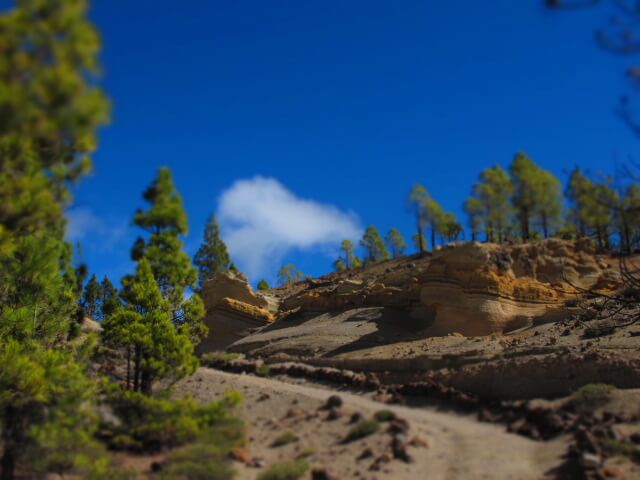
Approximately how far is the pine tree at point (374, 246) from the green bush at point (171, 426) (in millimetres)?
64471

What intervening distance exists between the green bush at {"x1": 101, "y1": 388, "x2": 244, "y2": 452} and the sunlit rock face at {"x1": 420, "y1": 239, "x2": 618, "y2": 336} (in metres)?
18.0

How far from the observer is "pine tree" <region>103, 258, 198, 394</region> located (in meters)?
18.0

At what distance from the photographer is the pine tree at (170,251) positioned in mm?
21562

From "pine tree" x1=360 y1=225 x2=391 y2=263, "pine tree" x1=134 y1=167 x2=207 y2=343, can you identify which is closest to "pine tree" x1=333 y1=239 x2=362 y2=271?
"pine tree" x1=360 y1=225 x2=391 y2=263

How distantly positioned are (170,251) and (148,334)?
500cm

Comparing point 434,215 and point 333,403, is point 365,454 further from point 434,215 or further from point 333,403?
point 434,215

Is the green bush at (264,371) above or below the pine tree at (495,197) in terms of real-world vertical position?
below

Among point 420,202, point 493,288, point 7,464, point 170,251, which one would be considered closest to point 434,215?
point 420,202

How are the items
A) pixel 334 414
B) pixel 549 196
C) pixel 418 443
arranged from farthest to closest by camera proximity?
pixel 549 196 → pixel 334 414 → pixel 418 443

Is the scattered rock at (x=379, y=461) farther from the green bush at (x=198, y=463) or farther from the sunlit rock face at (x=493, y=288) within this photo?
the sunlit rock face at (x=493, y=288)

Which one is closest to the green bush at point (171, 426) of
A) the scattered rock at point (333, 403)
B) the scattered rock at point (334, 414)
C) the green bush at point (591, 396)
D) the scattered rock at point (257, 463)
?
the scattered rock at point (257, 463)

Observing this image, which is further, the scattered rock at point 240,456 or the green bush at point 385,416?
the green bush at point 385,416

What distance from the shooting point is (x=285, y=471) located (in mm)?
12281

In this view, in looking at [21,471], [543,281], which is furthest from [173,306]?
[543,281]
